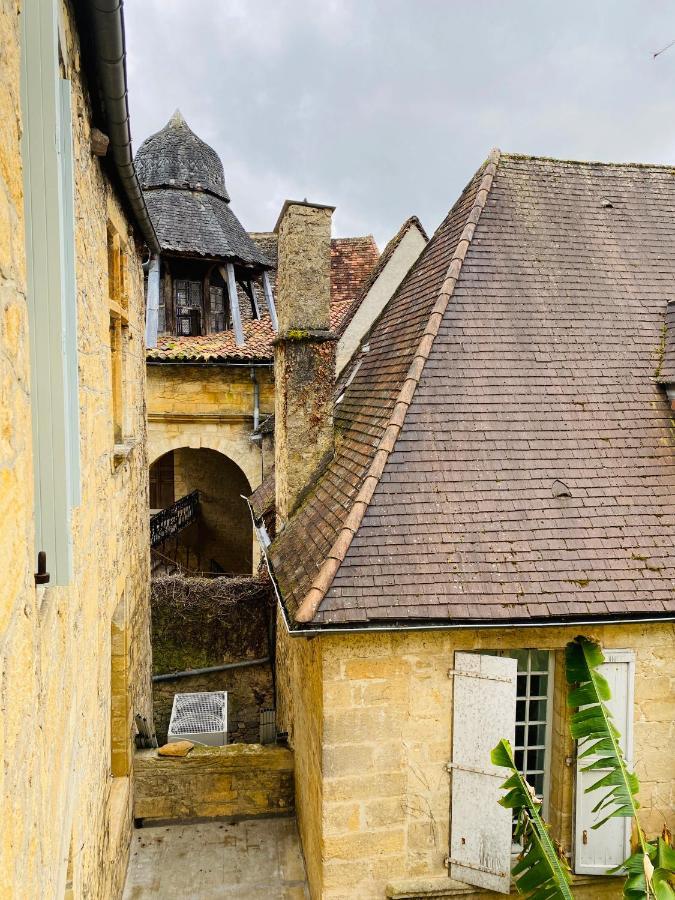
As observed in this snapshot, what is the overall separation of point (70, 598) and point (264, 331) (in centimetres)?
1120

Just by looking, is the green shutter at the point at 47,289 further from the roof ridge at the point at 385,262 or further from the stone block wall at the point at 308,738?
the roof ridge at the point at 385,262

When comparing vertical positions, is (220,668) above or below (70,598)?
below

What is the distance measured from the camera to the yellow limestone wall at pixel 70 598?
68.2 inches

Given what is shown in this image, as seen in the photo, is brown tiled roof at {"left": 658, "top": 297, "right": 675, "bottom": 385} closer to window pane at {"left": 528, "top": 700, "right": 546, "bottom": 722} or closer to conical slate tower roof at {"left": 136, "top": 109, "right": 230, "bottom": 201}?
window pane at {"left": 528, "top": 700, "right": 546, "bottom": 722}

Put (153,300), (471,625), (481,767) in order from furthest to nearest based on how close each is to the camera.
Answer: (153,300)
(481,767)
(471,625)

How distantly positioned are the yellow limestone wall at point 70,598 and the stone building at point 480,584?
1.53 metres

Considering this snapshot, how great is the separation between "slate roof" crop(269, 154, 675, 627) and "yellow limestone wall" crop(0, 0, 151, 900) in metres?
1.59

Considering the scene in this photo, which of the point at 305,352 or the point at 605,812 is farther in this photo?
the point at 305,352

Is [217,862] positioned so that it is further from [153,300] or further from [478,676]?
[153,300]

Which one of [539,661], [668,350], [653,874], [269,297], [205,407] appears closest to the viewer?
[653,874]

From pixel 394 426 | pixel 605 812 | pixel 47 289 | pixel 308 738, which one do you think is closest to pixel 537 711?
pixel 605 812

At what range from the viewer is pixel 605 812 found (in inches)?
217

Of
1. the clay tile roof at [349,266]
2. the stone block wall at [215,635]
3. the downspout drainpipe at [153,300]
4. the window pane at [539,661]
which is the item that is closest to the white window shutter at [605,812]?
the window pane at [539,661]

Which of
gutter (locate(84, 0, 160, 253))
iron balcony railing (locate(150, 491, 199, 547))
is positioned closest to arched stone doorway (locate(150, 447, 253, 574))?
iron balcony railing (locate(150, 491, 199, 547))
